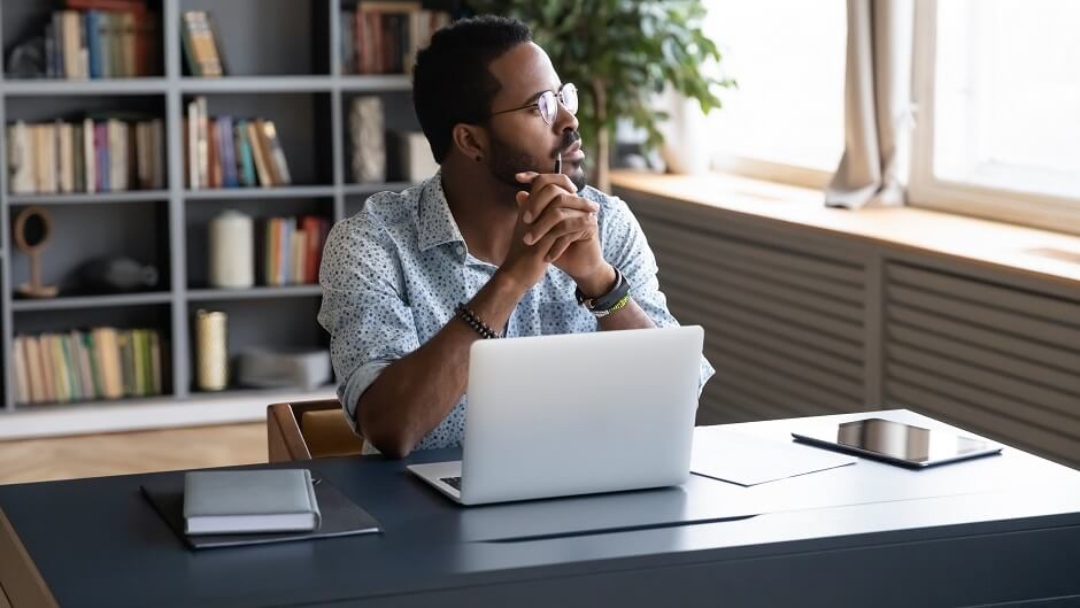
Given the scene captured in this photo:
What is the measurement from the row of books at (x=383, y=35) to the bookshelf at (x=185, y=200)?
0.09 m

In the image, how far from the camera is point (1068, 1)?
12.6 ft

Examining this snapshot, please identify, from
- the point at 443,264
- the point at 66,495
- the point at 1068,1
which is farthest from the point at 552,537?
the point at 1068,1

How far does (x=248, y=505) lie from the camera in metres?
1.78

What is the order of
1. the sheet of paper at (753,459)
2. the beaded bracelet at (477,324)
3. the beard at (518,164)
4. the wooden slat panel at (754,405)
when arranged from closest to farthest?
the sheet of paper at (753,459) → the beaded bracelet at (477,324) → the beard at (518,164) → the wooden slat panel at (754,405)

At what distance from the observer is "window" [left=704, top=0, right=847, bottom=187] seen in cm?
487

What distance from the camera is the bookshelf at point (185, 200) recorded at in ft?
16.5

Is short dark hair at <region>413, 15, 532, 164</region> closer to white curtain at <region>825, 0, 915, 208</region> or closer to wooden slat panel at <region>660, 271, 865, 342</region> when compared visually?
wooden slat panel at <region>660, 271, 865, 342</region>

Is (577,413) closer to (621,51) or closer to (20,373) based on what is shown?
(621,51)

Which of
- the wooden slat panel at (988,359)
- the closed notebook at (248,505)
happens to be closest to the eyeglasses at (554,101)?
the closed notebook at (248,505)

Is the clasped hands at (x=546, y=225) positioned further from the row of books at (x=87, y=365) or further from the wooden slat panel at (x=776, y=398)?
the row of books at (x=87, y=365)

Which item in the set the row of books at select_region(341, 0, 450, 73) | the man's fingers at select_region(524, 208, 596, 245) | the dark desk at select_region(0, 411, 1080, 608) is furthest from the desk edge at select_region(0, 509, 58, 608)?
the row of books at select_region(341, 0, 450, 73)

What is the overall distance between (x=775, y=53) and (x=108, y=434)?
2.58m

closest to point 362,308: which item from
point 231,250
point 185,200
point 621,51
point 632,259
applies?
point 632,259

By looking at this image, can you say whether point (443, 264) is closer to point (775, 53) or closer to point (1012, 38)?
point (1012, 38)
